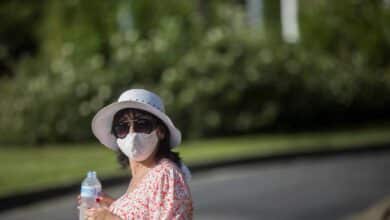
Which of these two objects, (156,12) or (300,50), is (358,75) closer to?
(300,50)

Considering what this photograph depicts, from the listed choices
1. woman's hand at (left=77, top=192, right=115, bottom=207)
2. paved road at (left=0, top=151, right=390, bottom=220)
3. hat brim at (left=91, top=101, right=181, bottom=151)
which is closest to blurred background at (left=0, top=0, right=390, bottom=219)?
paved road at (left=0, top=151, right=390, bottom=220)

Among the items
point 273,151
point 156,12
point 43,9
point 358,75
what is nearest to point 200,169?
point 273,151

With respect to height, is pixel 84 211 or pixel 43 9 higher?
pixel 43 9

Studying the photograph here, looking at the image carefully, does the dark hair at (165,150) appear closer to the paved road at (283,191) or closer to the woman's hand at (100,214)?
the woman's hand at (100,214)

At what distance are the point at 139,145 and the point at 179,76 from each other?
23514 mm

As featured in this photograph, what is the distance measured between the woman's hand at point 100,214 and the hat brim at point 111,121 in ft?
1.27

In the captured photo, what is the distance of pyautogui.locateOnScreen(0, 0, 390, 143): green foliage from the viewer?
2709 cm

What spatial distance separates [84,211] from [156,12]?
2671 centimetres

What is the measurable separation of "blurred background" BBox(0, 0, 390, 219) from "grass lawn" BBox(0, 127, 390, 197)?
3.0 inches

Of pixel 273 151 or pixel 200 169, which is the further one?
pixel 273 151

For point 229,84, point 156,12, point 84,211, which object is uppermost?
point 156,12

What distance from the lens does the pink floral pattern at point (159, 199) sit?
403cm

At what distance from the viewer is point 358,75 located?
3231 cm

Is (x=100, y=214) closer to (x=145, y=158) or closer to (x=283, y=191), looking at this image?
(x=145, y=158)
